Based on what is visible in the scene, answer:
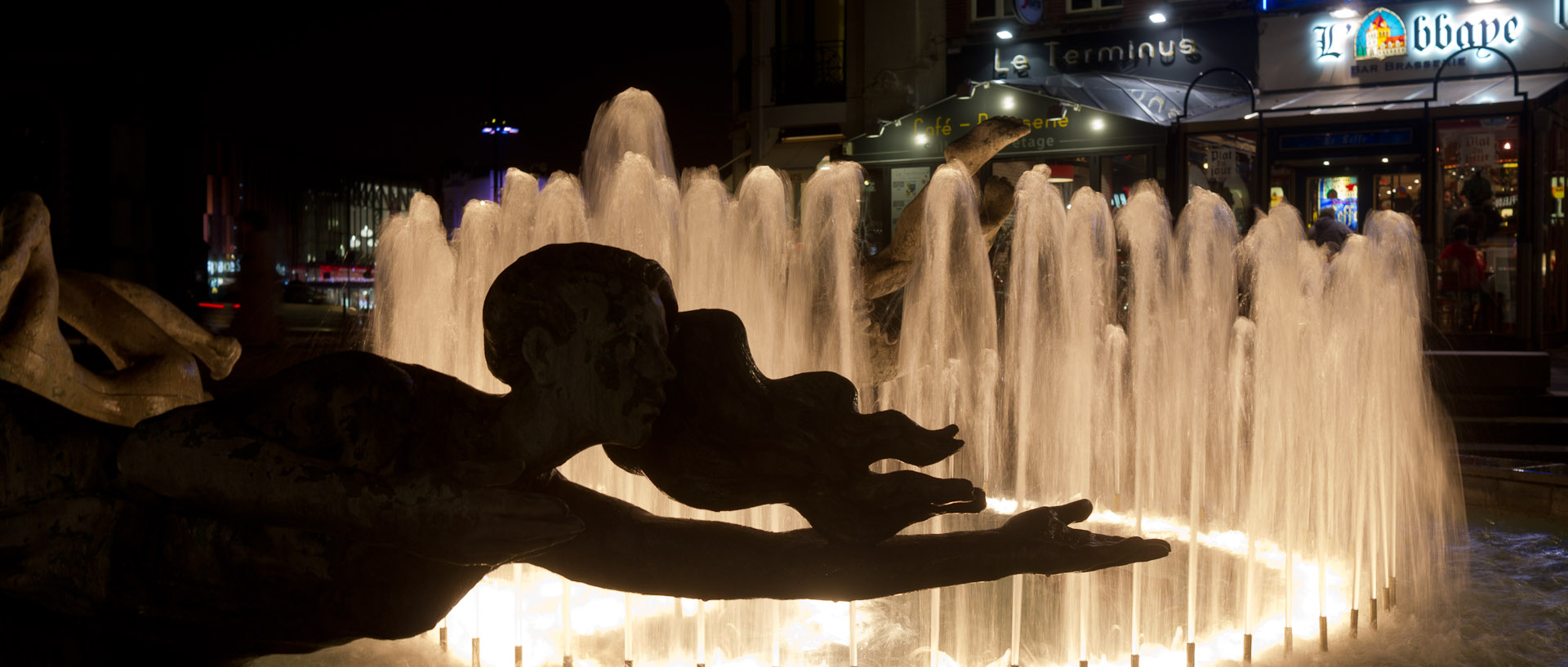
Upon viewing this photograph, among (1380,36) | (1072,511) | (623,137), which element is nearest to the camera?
(1072,511)

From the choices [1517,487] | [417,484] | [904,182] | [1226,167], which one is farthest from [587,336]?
[904,182]

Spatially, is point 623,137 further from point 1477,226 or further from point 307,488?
point 1477,226

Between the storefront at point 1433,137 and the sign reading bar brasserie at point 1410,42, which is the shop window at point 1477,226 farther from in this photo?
the sign reading bar brasserie at point 1410,42

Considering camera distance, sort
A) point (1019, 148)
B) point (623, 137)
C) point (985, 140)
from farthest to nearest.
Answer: point (1019, 148)
point (623, 137)
point (985, 140)

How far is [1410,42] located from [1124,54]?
3.82 m

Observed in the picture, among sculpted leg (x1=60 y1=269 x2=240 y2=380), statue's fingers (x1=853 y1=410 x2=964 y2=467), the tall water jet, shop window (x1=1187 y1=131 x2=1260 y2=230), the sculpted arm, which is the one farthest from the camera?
shop window (x1=1187 y1=131 x2=1260 y2=230)

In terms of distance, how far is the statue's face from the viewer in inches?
61.1

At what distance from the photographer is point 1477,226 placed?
12305mm

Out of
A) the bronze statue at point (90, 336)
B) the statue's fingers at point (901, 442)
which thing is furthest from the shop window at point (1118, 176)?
the statue's fingers at point (901, 442)

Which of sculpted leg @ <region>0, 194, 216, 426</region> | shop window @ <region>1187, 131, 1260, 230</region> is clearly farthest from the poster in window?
sculpted leg @ <region>0, 194, 216, 426</region>

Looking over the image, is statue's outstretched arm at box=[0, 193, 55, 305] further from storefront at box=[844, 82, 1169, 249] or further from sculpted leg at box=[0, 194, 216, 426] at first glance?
storefront at box=[844, 82, 1169, 249]

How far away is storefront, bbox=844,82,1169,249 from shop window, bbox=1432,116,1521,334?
326cm

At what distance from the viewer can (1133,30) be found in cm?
1644

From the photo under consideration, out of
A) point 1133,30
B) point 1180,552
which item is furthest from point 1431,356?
point 1133,30
